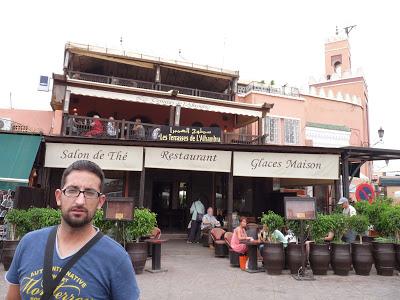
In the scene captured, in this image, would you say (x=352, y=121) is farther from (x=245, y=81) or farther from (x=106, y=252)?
(x=106, y=252)

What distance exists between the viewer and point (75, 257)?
1.83 meters

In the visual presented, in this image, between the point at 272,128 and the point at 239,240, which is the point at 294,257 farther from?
the point at 272,128

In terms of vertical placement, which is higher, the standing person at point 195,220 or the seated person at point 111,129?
the seated person at point 111,129

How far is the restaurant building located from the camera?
12422 mm

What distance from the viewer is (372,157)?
A: 1418 cm

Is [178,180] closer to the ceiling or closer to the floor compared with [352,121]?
closer to the floor

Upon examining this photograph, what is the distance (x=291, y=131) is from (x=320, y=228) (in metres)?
15.8

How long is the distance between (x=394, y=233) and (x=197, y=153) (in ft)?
21.8

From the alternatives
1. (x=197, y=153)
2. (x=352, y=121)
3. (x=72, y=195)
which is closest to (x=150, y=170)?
(x=197, y=153)

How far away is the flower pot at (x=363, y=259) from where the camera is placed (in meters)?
8.54

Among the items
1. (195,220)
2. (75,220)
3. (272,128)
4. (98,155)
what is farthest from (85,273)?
(272,128)

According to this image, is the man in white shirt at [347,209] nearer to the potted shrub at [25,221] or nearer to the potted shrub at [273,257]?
the potted shrub at [273,257]

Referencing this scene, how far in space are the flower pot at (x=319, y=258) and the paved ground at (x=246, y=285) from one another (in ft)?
0.74

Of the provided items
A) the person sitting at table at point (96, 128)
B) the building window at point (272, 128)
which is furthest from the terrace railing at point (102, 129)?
the building window at point (272, 128)
